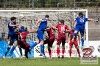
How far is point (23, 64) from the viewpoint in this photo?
15.2 m

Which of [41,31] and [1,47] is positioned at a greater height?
[41,31]

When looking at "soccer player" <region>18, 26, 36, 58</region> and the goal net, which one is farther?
the goal net

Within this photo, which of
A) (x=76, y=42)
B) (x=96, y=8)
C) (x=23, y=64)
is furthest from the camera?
(x=96, y=8)

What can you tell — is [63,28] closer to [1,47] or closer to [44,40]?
[44,40]

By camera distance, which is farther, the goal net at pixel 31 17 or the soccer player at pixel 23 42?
the goal net at pixel 31 17

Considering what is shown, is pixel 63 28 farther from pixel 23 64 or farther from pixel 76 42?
pixel 23 64

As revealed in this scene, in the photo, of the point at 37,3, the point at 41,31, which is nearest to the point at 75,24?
the point at 41,31

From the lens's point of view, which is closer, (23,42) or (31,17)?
(23,42)

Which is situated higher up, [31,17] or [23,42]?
[31,17]

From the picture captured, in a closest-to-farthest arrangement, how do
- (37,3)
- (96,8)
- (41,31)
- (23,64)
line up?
(23,64)
(41,31)
(37,3)
(96,8)

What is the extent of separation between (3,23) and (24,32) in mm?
3614

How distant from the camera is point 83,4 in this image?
32.1 meters

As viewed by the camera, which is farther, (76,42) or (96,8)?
(96,8)

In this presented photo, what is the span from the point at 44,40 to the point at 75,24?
7.46 ft
